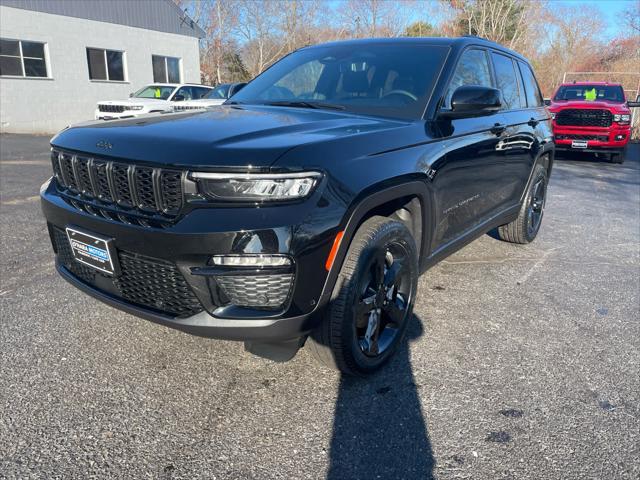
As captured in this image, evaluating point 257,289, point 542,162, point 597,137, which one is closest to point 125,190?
point 257,289

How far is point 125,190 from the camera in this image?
7.25 ft

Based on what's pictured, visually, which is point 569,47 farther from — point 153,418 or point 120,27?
point 153,418

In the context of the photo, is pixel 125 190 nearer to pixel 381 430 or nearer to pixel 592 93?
pixel 381 430

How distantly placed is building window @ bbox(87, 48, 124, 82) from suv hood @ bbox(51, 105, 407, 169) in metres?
19.2

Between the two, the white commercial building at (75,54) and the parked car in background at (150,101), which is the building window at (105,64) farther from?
the parked car in background at (150,101)

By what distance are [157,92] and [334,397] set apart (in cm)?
1491

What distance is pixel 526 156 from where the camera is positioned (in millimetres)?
4465

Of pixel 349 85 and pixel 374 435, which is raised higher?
pixel 349 85

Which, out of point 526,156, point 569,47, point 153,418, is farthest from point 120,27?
point 569,47

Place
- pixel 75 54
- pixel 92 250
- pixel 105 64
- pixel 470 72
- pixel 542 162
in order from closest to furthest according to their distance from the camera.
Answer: pixel 92 250 < pixel 470 72 < pixel 542 162 < pixel 75 54 < pixel 105 64

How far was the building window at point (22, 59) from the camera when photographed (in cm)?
1656

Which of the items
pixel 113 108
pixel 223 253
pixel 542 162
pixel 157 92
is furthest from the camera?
pixel 157 92

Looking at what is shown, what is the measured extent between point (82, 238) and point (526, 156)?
12.2ft

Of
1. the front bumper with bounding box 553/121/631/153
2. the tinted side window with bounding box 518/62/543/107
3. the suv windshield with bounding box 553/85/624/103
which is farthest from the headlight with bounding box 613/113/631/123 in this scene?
the tinted side window with bounding box 518/62/543/107
